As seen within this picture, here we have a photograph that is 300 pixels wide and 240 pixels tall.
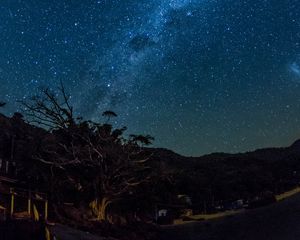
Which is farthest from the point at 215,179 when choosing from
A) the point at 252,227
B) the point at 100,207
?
the point at 100,207

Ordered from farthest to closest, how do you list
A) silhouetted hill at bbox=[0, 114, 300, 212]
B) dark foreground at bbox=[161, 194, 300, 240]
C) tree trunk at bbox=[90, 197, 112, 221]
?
silhouetted hill at bbox=[0, 114, 300, 212] → tree trunk at bbox=[90, 197, 112, 221] → dark foreground at bbox=[161, 194, 300, 240]

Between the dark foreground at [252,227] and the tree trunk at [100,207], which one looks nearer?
the dark foreground at [252,227]

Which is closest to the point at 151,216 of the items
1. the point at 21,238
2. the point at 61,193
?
the point at 61,193

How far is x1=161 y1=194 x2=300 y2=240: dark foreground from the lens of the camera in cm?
2895

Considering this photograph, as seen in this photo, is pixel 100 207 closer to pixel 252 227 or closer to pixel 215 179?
pixel 252 227

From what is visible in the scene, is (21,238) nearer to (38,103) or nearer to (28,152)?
(28,152)

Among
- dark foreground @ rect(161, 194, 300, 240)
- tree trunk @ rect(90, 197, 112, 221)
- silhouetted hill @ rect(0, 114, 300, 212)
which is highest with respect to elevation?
silhouetted hill @ rect(0, 114, 300, 212)

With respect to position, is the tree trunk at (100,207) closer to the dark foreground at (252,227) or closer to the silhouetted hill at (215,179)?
the dark foreground at (252,227)

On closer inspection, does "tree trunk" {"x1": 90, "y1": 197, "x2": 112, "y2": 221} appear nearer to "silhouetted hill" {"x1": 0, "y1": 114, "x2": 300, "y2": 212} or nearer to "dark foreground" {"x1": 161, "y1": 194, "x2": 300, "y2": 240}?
"dark foreground" {"x1": 161, "y1": 194, "x2": 300, "y2": 240}

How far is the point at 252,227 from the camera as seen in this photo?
3181 cm

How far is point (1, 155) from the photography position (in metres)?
26.9

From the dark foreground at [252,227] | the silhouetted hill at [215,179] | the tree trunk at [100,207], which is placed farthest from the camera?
the silhouetted hill at [215,179]

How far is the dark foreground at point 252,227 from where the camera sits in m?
29.0

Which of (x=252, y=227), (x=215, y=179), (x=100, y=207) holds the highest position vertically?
(x=215, y=179)
